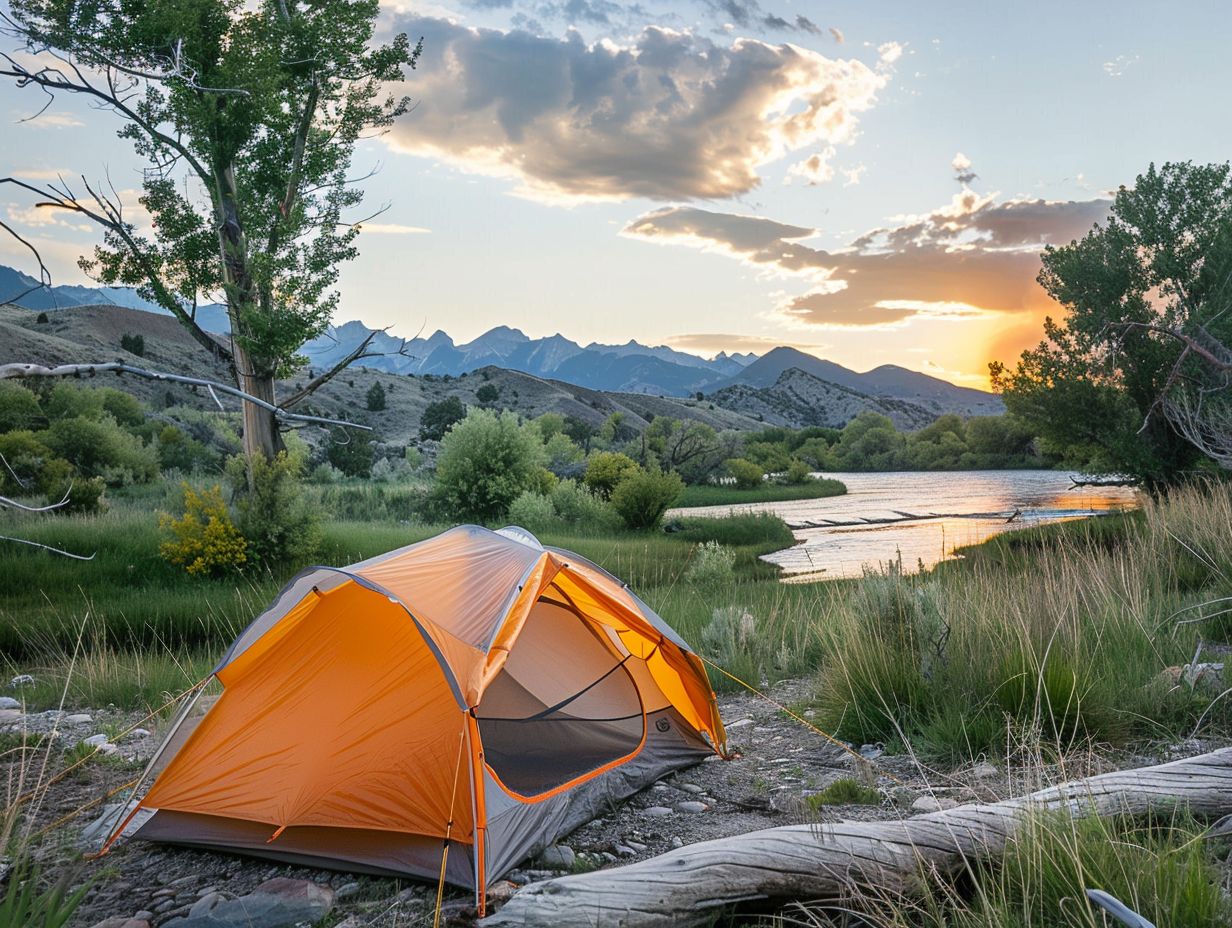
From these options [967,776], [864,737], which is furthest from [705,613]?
[967,776]

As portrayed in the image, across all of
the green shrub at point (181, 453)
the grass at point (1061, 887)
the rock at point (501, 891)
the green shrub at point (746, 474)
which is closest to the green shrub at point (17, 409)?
the green shrub at point (181, 453)

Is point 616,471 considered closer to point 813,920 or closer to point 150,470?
point 150,470

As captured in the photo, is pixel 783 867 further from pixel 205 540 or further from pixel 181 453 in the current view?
pixel 181 453

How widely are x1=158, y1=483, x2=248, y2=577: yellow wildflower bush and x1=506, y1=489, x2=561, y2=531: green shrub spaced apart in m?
8.60

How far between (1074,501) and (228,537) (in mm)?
27745

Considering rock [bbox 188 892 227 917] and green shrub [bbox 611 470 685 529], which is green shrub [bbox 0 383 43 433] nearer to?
green shrub [bbox 611 470 685 529]

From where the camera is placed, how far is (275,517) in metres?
14.5

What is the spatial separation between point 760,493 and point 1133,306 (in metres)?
17.4

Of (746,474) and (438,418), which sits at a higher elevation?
(438,418)

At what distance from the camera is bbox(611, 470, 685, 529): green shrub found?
2361cm

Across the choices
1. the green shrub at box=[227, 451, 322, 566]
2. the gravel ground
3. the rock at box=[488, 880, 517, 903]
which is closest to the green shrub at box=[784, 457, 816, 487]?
the green shrub at box=[227, 451, 322, 566]

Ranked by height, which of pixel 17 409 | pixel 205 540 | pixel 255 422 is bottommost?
pixel 205 540

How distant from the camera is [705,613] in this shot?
1097 centimetres

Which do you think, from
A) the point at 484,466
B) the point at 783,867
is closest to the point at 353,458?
the point at 484,466
